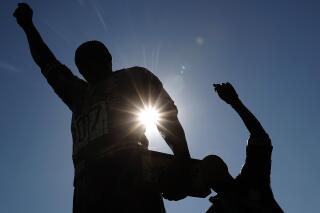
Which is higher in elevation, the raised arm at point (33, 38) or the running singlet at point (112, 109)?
the raised arm at point (33, 38)

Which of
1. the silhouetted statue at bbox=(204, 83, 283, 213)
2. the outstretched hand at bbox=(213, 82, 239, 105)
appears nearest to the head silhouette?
the silhouetted statue at bbox=(204, 83, 283, 213)

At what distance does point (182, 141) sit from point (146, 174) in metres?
0.43

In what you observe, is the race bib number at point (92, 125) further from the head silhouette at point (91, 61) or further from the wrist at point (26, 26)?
the wrist at point (26, 26)

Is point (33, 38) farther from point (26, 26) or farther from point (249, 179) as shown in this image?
point (249, 179)

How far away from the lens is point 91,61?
351 cm

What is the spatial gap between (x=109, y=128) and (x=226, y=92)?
2575mm

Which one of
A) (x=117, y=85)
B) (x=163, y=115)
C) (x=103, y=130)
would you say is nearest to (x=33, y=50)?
(x=117, y=85)

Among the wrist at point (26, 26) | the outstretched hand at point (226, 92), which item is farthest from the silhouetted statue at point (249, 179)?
the wrist at point (26, 26)

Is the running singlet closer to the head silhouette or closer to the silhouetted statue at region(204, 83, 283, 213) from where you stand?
the head silhouette

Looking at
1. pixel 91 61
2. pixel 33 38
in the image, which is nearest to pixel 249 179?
pixel 91 61

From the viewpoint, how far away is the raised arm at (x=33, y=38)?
3904 mm

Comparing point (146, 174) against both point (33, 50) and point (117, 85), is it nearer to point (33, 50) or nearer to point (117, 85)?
point (117, 85)

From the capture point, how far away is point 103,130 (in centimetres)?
297

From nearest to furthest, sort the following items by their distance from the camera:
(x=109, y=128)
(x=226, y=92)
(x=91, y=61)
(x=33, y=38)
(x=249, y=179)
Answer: (x=109, y=128)
(x=91, y=61)
(x=33, y=38)
(x=249, y=179)
(x=226, y=92)
